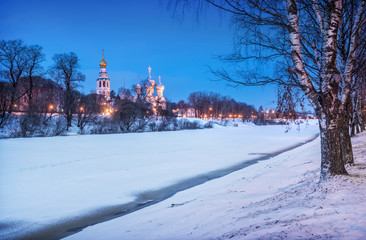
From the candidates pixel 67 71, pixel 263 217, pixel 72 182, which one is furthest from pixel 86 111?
pixel 263 217

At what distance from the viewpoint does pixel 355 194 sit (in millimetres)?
4516

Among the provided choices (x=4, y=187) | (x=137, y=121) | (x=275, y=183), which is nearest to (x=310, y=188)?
(x=275, y=183)

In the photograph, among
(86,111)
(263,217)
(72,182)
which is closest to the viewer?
(263,217)

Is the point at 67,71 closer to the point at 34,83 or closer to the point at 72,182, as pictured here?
the point at 34,83

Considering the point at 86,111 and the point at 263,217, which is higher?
the point at 86,111

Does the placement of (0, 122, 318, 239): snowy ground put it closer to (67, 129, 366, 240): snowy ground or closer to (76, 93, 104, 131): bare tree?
(67, 129, 366, 240): snowy ground

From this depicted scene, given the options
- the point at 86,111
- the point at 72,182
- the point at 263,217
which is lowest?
the point at 72,182

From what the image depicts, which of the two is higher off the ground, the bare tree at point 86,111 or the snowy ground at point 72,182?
the bare tree at point 86,111

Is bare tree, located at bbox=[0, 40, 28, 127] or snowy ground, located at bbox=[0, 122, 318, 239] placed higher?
bare tree, located at bbox=[0, 40, 28, 127]

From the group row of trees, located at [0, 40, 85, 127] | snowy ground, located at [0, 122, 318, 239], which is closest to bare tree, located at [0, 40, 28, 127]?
row of trees, located at [0, 40, 85, 127]

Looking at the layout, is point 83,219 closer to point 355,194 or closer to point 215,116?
point 355,194

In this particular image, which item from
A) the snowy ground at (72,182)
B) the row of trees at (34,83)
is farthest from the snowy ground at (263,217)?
the row of trees at (34,83)

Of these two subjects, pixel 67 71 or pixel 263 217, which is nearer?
pixel 263 217

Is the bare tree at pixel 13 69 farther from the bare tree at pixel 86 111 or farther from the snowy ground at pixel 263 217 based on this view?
the snowy ground at pixel 263 217
